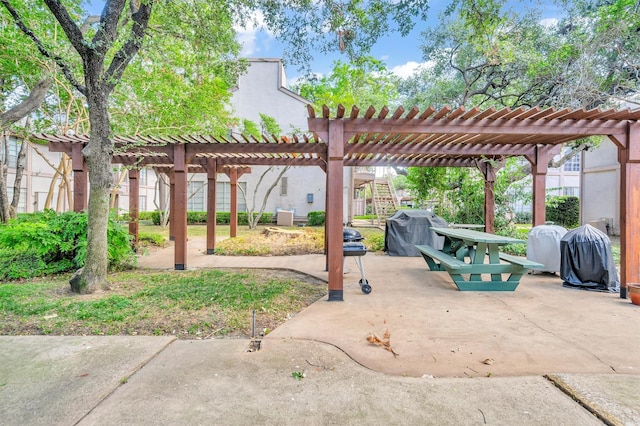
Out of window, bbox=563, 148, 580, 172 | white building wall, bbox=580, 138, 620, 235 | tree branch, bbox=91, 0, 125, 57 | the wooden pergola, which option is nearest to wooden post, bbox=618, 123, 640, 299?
the wooden pergola

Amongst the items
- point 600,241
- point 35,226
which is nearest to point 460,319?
point 600,241

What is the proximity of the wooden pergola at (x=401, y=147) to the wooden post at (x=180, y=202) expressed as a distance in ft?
0.07

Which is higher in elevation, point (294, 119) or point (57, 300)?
point (294, 119)

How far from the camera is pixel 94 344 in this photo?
313 centimetres

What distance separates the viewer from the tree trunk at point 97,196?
496 centimetres

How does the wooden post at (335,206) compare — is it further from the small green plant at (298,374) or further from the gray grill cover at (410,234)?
the gray grill cover at (410,234)

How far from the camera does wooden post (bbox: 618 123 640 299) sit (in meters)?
4.89

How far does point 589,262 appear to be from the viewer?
5.39 meters

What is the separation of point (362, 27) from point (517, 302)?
16.3 ft

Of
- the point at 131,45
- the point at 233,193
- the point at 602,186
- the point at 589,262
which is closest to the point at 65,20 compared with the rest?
the point at 131,45

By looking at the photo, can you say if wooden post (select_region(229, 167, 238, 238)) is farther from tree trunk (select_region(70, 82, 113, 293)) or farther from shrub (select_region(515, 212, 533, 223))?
shrub (select_region(515, 212, 533, 223))

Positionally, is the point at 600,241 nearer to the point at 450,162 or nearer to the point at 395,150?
the point at 395,150

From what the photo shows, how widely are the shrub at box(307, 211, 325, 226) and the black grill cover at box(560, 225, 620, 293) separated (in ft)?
41.1

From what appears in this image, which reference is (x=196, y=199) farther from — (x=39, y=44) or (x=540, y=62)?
(x=540, y=62)
